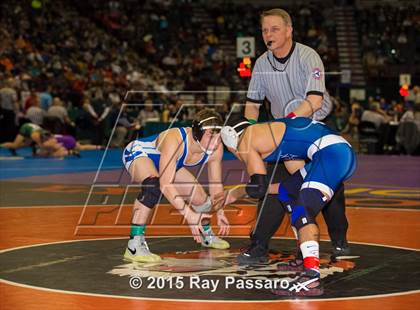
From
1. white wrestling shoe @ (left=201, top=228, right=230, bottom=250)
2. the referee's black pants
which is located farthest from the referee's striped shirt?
white wrestling shoe @ (left=201, top=228, right=230, bottom=250)

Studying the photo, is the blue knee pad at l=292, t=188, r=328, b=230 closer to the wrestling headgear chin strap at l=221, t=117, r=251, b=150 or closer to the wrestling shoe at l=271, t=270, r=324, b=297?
the wrestling shoe at l=271, t=270, r=324, b=297

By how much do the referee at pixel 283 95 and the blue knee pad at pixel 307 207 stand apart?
95 cm

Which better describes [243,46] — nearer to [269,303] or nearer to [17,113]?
[17,113]

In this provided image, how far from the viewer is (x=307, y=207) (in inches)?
280

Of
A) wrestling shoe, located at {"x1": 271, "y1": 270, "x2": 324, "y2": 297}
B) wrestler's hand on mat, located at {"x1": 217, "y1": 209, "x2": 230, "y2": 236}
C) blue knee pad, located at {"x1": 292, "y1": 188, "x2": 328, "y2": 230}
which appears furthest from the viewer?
wrestler's hand on mat, located at {"x1": 217, "y1": 209, "x2": 230, "y2": 236}

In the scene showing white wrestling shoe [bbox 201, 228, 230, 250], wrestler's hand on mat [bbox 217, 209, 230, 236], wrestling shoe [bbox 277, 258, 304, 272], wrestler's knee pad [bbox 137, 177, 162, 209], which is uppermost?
wrestler's knee pad [bbox 137, 177, 162, 209]

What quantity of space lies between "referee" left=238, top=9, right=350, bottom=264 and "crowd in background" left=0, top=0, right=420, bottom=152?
1394cm

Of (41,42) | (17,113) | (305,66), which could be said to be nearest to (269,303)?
(305,66)

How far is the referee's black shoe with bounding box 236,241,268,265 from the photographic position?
8078 millimetres

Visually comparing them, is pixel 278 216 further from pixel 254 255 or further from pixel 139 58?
pixel 139 58

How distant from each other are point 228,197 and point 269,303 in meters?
1.88

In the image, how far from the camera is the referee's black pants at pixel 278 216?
8.29m

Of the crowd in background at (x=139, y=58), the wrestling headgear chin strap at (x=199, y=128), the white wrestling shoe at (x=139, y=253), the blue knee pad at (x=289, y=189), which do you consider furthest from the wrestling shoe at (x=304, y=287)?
the crowd in background at (x=139, y=58)

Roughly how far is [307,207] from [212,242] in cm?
209
